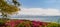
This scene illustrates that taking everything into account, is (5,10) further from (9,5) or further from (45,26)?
(45,26)

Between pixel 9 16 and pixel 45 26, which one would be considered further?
pixel 9 16

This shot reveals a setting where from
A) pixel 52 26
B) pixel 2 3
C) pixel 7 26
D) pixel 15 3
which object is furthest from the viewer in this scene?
pixel 15 3

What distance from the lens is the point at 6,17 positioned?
10.9 m

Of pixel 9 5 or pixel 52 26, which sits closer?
pixel 52 26

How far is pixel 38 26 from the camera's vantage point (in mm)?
8133

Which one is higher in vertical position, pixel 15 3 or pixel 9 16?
pixel 15 3

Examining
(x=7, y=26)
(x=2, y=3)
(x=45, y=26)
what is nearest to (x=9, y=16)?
(x=2, y=3)

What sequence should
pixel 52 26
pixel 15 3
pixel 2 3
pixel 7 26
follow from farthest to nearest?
pixel 15 3 → pixel 2 3 → pixel 7 26 → pixel 52 26

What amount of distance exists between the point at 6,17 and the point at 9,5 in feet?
2.65

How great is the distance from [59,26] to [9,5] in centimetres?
402

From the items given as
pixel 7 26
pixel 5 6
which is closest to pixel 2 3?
pixel 5 6

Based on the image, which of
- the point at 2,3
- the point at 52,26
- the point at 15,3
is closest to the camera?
the point at 52,26

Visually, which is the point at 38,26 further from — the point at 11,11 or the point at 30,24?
the point at 11,11

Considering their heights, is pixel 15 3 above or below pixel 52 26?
above
